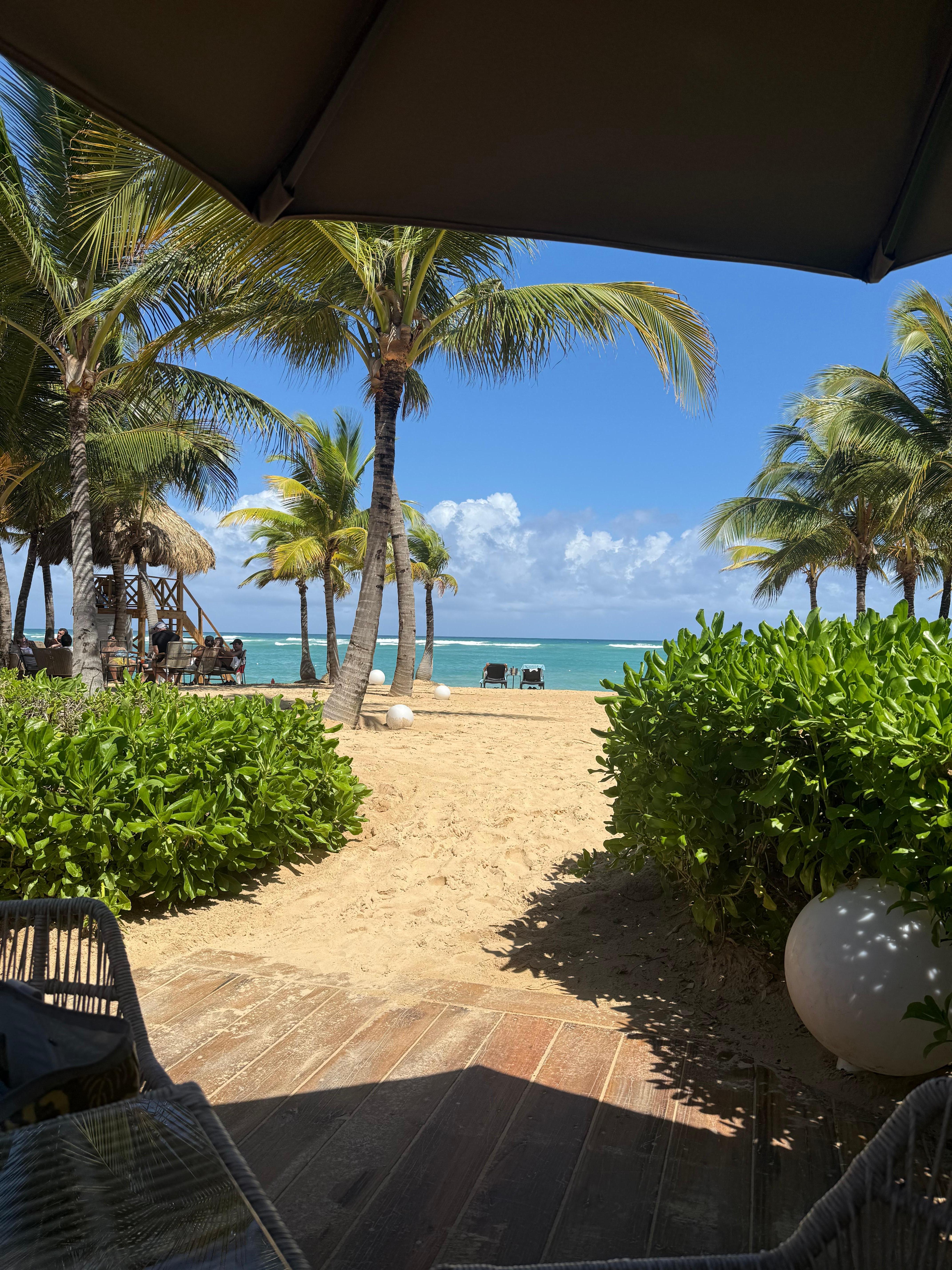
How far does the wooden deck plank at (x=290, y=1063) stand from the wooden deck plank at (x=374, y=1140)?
0.25 meters

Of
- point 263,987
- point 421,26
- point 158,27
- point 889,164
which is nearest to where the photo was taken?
point 158,27

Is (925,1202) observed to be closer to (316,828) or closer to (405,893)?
(405,893)

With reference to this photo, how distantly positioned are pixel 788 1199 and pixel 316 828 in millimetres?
3234

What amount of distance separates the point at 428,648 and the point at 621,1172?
26.0 m

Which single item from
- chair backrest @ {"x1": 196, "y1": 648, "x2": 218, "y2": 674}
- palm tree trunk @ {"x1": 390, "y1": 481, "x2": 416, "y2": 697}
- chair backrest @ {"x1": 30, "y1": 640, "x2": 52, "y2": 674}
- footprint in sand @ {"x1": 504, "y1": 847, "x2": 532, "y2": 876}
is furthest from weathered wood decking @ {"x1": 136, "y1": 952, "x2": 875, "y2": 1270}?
chair backrest @ {"x1": 196, "y1": 648, "x2": 218, "y2": 674}

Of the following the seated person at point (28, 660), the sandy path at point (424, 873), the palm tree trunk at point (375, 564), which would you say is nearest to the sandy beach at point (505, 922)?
the sandy path at point (424, 873)

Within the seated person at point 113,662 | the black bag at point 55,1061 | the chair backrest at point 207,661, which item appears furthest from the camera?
the chair backrest at point 207,661

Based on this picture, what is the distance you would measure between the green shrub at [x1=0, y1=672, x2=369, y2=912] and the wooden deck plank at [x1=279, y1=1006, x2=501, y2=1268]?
1.67 m

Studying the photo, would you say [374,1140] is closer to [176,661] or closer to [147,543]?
[176,661]

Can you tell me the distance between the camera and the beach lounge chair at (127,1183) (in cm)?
102

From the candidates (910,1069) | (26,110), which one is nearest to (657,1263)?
(910,1069)

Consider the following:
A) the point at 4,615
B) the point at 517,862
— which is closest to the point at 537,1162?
the point at 517,862

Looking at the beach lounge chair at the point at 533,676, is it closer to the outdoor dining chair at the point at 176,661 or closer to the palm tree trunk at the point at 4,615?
the outdoor dining chair at the point at 176,661

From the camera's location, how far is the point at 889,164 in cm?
188
